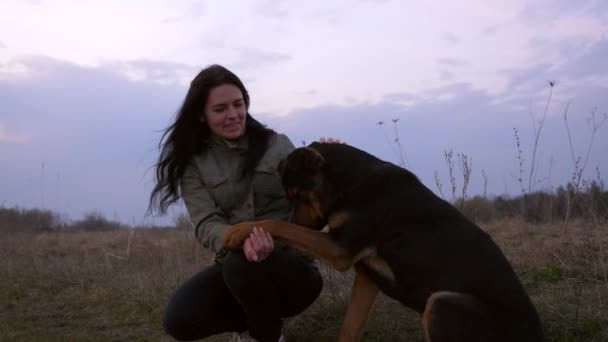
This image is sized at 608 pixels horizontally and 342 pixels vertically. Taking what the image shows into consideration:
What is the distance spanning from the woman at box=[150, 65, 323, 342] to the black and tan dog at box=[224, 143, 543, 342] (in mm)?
400

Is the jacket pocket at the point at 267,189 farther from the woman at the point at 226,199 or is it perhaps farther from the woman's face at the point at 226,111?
the woman's face at the point at 226,111

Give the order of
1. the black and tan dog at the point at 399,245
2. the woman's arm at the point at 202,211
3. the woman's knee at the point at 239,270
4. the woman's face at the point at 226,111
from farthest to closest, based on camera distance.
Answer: the woman's face at the point at 226,111 → the woman's arm at the point at 202,211 → the woman's knee at the point at 239,270 → the black and tan dog at the point at 399,245

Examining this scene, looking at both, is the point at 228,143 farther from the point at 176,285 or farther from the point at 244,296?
the point at 176,285

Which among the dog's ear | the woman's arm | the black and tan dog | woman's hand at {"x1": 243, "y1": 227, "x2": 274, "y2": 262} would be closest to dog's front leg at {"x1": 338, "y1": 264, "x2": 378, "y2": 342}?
the black and tan dog

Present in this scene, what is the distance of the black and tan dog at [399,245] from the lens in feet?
12.0

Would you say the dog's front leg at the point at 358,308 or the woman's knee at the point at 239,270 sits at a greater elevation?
the woman's knee at the point at 239,270

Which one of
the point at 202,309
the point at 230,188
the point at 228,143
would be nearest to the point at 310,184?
the point at 230,188

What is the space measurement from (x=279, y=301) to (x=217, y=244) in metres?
0.70

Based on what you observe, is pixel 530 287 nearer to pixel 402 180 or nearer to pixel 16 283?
pixel 402 180

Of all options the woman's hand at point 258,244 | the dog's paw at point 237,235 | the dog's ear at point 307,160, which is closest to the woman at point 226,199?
the dog's paw at point 237,235

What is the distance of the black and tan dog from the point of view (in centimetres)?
365

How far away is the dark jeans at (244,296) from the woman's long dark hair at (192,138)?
739 mm

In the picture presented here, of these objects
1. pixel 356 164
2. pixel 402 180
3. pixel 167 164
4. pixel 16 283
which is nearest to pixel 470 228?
pixel 402 180

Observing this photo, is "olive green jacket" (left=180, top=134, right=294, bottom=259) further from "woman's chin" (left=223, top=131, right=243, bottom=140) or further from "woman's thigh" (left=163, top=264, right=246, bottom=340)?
"woman's thigh" (left=163, top=264, right=246, bottom=340)
